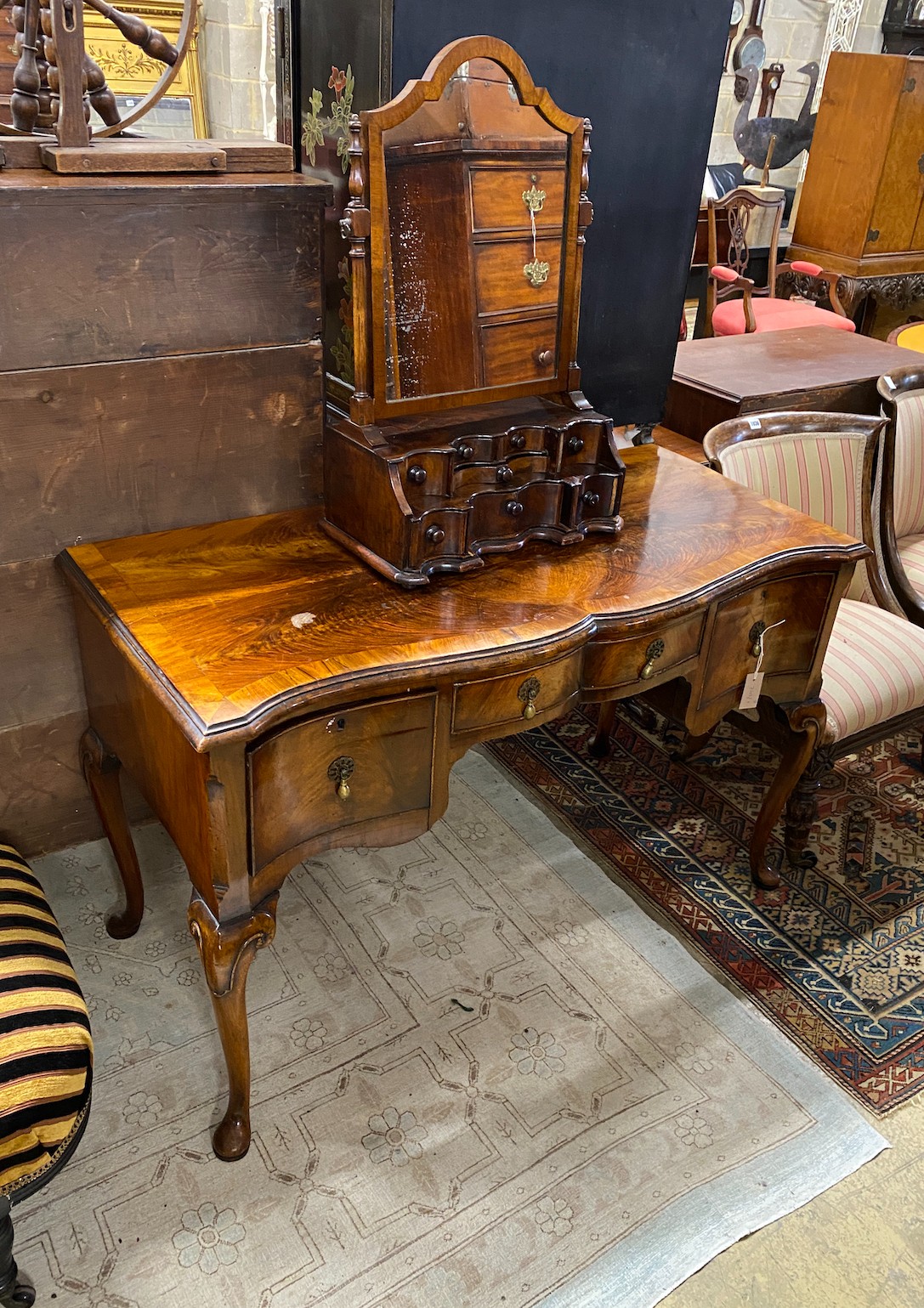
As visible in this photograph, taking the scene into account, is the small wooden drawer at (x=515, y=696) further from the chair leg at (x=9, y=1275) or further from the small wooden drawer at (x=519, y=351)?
the chair leg at (x=9, y=1275)

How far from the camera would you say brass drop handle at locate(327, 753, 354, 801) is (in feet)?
5.41

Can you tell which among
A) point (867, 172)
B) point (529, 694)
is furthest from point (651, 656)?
point (867, 172)

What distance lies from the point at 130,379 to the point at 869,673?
71.7 inches

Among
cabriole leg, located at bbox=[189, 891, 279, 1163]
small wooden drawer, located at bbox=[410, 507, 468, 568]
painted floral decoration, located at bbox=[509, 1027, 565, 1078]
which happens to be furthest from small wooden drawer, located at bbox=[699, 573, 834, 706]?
cabriole leg, located at bbox=[189, 891, 279, 1163]

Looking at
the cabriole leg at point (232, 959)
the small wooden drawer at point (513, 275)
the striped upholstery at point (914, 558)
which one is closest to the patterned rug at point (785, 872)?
the striped upholstery at point (914, 558)

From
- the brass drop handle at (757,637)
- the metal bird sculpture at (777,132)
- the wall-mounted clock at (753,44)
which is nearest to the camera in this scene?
the brass drop handle at (757,637)

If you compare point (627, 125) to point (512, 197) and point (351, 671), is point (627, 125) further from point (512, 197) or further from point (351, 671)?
point (351, 671)

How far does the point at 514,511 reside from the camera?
1935 millimetres

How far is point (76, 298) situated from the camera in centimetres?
169

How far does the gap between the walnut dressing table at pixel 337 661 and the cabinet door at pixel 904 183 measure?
4.38 metres

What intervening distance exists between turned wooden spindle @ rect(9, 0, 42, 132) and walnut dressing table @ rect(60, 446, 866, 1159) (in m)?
0.74

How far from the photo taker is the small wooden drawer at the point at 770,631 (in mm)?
2076

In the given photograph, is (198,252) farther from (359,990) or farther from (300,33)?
(359,990)

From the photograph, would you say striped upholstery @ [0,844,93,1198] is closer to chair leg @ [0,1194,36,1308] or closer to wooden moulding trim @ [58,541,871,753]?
chair leg @ [0,1194,36,1308]
